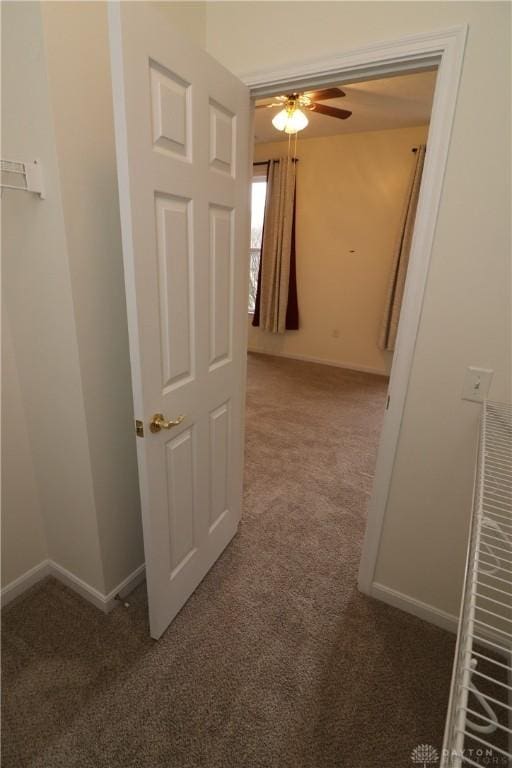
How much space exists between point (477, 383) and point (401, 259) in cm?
323

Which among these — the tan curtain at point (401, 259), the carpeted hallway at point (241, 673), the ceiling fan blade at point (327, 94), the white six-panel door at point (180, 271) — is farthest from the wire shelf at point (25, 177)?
the tan curtain at point (401, 259)

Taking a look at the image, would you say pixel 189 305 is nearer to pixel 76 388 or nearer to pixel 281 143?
pixel 76 388

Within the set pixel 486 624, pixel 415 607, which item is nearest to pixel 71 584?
pixel 415 607

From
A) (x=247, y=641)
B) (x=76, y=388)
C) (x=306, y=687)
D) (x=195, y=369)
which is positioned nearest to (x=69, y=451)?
(x=76, y=388)

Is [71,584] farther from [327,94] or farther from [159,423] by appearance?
[327,94]

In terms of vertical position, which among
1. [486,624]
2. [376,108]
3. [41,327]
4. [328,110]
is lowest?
[486,624]

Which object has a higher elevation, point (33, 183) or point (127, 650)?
point (33, 183)

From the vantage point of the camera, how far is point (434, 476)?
148cm

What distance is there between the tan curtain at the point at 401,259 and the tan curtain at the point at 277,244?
4.30 feet

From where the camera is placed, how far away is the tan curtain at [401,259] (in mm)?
3857

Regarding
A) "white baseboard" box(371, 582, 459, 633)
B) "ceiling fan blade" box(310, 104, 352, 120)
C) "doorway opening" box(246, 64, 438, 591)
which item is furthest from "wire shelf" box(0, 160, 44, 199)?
"ceiling fan blade" box(310, 104, 352, 120)

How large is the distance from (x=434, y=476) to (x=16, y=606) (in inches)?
71.8

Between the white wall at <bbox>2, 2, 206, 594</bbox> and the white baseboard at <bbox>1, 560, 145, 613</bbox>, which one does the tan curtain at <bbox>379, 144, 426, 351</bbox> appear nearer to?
the white wall at <bbox>2, 2, 206, 594</bbox>

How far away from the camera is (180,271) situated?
1.21m
